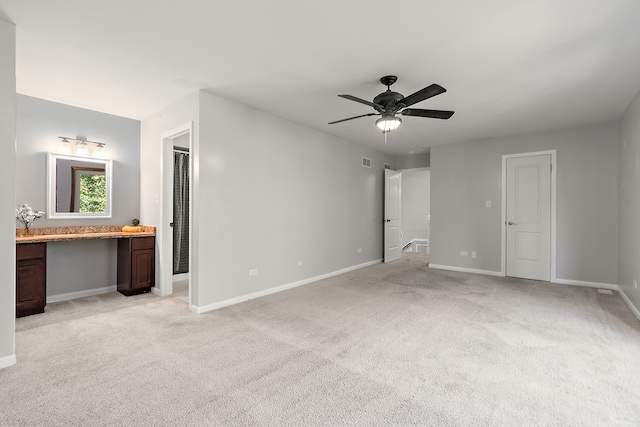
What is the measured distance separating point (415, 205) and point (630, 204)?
25.6 feet

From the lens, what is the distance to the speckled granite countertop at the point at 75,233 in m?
3.68

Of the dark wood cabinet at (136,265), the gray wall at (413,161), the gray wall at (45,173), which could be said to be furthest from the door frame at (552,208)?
the gray wall at (45,173)

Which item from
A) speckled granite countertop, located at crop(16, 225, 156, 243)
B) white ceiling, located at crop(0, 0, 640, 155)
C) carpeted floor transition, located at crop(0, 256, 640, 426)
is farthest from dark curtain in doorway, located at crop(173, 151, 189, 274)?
carpeted floor transition, located at crop(0, 256, 640, 426)

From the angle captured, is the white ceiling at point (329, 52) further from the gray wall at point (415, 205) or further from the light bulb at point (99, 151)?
the gray wall at point (415, 205)

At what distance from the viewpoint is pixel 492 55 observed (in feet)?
9.16

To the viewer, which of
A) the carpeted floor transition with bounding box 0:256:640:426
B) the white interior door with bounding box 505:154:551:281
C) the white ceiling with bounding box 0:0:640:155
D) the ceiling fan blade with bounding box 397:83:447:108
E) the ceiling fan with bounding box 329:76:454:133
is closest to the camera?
the carpeted floor transition with bounding box 0:256:640:426

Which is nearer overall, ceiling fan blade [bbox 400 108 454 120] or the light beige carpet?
ceiling fan blade [bbox 400 108 454 120]

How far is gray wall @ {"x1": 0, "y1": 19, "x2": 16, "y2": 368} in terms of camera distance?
2.34 m

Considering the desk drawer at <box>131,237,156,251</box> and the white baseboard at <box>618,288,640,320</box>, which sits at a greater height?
the desk drawer at <box>131,237,156,251</box>

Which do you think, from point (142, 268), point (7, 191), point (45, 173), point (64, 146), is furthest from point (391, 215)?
point (7, 191)

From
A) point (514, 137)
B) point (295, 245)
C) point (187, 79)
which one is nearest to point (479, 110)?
point (514, 137)

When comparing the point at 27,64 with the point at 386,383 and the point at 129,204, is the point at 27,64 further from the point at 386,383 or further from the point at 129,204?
the point at 386,383

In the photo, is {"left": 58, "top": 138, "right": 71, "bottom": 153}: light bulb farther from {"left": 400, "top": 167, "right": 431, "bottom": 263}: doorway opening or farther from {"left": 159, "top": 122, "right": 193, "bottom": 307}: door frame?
{"left": 400, "top": 167, "right": 431, "bottom": 263}: doorway opening

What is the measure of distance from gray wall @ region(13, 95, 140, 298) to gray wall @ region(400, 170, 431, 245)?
9.16 meters
